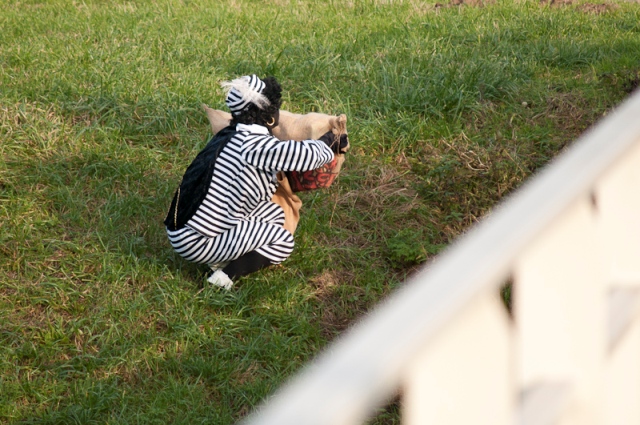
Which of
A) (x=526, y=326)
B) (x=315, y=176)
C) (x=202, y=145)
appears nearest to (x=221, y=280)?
(x=315, y=176)

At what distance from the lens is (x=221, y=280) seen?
430cm

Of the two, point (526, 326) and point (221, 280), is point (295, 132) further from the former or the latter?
point (526, 326)

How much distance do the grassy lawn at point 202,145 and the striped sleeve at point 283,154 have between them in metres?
0.71

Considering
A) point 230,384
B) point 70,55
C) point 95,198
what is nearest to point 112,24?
point 70,55

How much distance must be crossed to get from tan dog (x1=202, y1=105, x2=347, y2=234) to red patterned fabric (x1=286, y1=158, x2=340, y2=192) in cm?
4

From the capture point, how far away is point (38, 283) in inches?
170

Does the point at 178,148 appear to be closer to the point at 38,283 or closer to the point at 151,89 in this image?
the point at 151,89

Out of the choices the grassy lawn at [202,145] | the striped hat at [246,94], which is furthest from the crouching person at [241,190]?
the grassy lawn at [202,145]

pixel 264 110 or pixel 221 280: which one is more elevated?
pixel 264 110

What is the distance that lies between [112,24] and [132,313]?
4299 mm

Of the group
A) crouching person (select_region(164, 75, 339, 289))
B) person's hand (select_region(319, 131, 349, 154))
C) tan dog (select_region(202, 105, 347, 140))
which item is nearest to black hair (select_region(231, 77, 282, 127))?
crouching person (select_region(164, 75, 339, 289))

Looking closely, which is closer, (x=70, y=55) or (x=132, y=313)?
(x=132, y=313)

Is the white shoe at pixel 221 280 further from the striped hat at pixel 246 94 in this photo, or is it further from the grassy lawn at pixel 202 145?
the striped hat at pixel 246 94

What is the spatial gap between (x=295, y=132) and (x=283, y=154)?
15.2 inches
